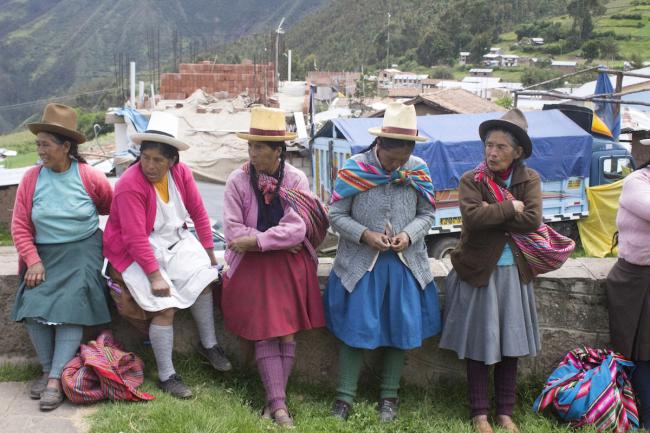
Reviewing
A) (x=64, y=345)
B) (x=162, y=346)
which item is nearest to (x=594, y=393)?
(x=162, y=346)

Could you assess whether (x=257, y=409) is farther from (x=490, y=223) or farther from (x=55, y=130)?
(x=55, y=130)

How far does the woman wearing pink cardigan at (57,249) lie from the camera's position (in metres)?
3.19

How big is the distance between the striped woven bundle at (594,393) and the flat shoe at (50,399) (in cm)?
243

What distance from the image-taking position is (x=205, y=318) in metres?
3.47

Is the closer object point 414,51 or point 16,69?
point 414,51

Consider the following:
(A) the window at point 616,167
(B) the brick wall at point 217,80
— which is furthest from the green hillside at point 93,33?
(A) the window at point 616,167

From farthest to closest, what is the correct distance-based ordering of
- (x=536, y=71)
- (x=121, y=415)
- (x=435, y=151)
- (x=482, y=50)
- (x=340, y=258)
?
(x=482, y=50) → (x=536, y=71) → (x=435, y=151) → (x=340, y=258) → (x=121, y=415)

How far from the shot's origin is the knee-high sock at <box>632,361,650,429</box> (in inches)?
130

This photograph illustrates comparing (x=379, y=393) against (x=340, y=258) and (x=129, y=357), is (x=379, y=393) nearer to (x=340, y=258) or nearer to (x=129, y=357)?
(x=340, y=258)

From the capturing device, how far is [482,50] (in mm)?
89500

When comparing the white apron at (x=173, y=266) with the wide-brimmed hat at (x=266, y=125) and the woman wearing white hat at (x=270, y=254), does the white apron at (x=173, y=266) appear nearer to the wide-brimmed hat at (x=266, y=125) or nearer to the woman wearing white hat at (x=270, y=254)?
the woman wearing white hat at (x=270, y=254)

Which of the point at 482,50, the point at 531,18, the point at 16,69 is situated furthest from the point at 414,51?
the point at 16,69

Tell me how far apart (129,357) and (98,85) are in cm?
A: 7816

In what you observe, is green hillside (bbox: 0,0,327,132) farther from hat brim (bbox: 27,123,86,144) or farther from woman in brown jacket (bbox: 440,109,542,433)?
woman in brown jacket (bbox: 440,109,542,433)
